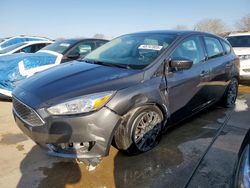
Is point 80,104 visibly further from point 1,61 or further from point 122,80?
point 1,61

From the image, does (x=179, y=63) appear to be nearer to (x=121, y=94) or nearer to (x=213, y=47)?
(x=121, y=94)

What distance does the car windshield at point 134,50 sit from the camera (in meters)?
3.58

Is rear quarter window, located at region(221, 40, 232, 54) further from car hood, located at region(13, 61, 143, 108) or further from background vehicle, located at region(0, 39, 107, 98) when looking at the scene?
background vehicle, located at region(0, 39, 107, 98)

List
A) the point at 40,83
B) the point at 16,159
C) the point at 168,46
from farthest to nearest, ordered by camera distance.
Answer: the point at 168,46 → the point at 16,159 → the point at 40,83

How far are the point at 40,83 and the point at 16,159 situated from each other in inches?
41.9

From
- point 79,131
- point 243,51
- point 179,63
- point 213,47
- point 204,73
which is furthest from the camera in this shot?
point 243,51

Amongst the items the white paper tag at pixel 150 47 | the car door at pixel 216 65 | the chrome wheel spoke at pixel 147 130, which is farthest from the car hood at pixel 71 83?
the car door at pixel 216 65

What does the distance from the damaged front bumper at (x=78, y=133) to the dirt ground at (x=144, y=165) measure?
34cm

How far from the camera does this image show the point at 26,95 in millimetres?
3029

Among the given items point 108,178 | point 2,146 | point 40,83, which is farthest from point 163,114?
point 2,146

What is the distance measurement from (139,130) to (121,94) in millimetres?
628

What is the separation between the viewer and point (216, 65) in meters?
4.65

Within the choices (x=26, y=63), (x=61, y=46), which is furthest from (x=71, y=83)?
(x=61, y=46)

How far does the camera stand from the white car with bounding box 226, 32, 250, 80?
25.4ft
